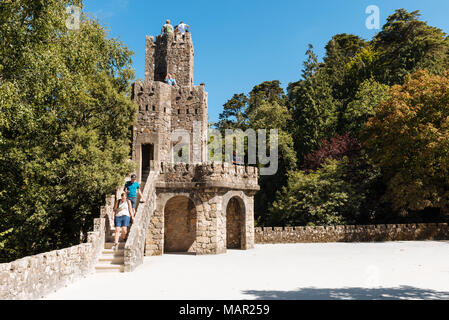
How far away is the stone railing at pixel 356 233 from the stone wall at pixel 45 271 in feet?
51.9

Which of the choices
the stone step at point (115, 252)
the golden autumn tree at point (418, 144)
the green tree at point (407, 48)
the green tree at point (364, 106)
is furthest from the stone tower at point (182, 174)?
the green tree at point (407, 48)

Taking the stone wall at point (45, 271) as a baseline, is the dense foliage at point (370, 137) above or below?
above

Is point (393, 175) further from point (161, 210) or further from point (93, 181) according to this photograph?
point (93, 181)

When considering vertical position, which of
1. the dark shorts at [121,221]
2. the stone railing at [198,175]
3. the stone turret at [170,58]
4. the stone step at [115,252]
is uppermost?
the stone turret at [170,58]

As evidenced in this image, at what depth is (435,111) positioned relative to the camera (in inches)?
A: 928

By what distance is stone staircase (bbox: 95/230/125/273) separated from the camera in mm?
11617

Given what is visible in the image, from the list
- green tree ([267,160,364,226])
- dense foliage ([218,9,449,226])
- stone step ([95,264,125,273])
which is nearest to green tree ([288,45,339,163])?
dense foliage ([218,9,449,226])

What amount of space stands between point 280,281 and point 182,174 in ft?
33.0

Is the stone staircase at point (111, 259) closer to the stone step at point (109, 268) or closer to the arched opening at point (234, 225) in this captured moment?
the stone step at point (109, 268)

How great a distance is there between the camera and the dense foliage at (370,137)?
23.5m

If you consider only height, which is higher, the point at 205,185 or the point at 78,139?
the point at 78,139
